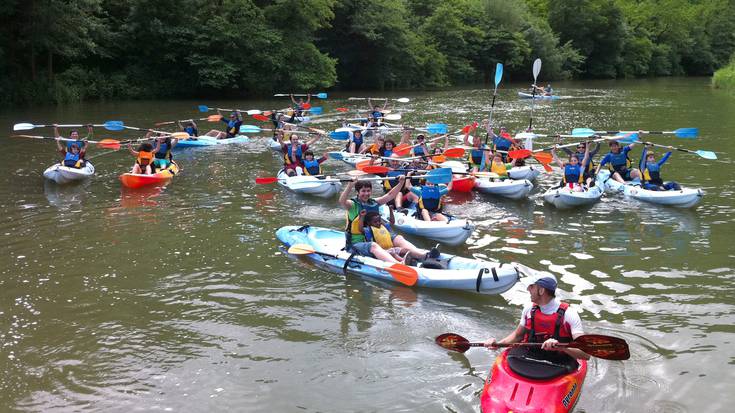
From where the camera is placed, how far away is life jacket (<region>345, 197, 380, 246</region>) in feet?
27.2

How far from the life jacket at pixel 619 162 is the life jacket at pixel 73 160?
38.3 ft

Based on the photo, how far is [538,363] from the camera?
4957 mm

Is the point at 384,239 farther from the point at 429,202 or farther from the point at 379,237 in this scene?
the point at 429,202

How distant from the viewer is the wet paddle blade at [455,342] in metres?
5.60

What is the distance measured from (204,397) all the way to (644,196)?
30.9 feet

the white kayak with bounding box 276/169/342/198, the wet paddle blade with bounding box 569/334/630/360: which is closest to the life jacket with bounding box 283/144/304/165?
the white kayak with bounding box 276/169/342/198

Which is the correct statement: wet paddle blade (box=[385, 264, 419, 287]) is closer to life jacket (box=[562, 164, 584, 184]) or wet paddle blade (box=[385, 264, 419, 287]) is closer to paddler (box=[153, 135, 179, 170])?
life jacket (box=[562, 164, 584, 184])

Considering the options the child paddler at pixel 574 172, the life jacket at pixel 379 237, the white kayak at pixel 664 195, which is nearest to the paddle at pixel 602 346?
the life jacket at pixel 379 237

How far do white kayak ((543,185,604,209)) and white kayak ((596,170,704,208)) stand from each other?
0.69 meters

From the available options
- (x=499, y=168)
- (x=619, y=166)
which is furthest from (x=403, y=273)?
(x=619, y=166)

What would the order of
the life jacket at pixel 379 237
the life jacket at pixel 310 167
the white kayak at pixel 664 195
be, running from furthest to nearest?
the life jacket at pixel 310 167
the white kayak at pixel 664 195
the life jacket at pixel 379 237

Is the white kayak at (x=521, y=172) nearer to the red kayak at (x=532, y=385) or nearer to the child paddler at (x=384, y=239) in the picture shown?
the child paddler at (x=384, y=239)

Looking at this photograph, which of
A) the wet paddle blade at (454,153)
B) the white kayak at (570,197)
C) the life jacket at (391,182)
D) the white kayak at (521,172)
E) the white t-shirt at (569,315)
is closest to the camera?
the white t-shirt at (569,315)

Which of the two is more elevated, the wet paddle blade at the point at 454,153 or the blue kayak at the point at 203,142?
the wet paddle blade at the point at 454,153
